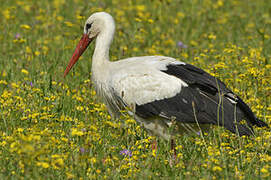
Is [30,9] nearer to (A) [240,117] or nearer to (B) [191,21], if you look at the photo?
(B) [191,21]

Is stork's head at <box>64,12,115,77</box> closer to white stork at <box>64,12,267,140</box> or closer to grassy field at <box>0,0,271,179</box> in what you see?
grassy field at <box>0,0,271,179</box>

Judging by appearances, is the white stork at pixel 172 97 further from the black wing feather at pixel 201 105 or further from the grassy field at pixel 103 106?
→ the grassy field at pixel 103 106

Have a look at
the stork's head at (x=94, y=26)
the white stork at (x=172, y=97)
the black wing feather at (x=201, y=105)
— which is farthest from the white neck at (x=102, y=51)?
the black wing feather at (x=201, y=105)

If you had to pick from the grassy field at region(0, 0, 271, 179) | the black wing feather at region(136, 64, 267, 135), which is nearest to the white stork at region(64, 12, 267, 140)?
the black wing feather at region(136, 64, 267, 135)

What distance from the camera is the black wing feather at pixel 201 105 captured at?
478 centimetres

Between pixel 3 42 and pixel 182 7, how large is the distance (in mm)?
3514

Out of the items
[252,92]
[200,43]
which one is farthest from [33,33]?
[252,92]

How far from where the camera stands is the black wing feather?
188 inches

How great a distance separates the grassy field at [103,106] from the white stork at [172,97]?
0.15 m

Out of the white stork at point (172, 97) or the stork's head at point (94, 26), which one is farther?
the stork's head at point (94, 26)

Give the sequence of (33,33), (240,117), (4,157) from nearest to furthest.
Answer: (4,157), (240,117), (33,33)

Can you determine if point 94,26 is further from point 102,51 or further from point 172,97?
point 172,97

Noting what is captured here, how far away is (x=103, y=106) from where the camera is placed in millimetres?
5242

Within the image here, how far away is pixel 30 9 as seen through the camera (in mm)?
9586
